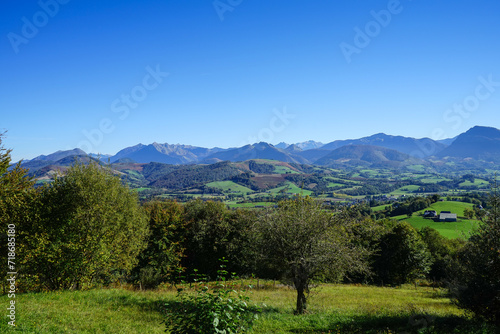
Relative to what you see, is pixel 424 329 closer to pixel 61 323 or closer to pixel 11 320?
pixel 61 323

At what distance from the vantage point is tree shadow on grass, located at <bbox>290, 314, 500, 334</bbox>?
40.6 feet

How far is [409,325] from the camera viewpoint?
13.8 m

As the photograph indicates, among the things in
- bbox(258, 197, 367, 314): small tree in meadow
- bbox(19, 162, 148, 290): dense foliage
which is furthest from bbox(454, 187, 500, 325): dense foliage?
bbox(19, 162, 148, 290): dense foliage

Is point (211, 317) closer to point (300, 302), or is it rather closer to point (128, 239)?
point (300, 302)

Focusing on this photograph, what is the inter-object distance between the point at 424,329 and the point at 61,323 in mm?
18140

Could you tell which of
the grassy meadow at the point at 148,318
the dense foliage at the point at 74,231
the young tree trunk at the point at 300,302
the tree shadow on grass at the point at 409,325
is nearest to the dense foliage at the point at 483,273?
the tree shadow on grass at the point at 409,325

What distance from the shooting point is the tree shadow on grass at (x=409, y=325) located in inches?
487

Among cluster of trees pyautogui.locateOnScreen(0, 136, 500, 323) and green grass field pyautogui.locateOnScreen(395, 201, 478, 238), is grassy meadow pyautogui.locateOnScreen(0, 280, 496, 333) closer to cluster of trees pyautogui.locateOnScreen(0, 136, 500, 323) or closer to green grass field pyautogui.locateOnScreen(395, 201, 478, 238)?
cluster of trees pyautogui.locateOnScreen(0, 136, 500, 323)

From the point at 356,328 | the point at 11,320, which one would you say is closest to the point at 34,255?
the point at 11,320

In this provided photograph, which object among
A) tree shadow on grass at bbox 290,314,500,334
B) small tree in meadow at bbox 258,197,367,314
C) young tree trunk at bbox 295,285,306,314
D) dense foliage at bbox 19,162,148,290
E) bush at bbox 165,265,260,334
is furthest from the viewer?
dense foliage at bbox 19,162,148,290

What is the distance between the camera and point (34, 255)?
63.1 ft

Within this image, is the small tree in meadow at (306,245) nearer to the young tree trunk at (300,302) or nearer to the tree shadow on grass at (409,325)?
the young tree trunk at (300,302)

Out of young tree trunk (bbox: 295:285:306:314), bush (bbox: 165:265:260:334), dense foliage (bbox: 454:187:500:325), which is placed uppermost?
bush (bbox: 165:265:260:334)

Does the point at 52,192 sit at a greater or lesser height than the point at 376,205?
greater
